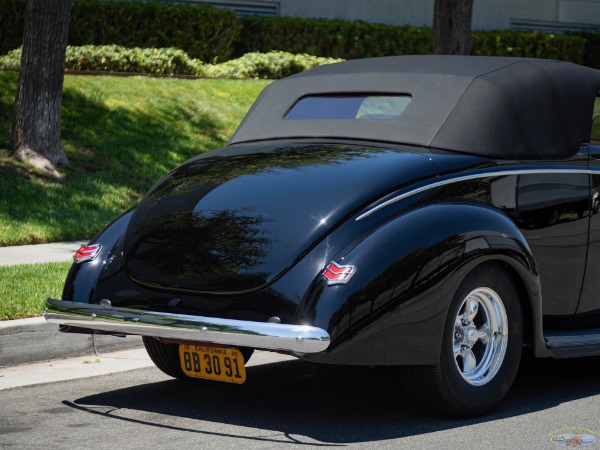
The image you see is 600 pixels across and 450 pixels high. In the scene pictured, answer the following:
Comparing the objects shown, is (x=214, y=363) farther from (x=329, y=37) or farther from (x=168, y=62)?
(x=329, y=37)

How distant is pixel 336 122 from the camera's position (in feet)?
20.9

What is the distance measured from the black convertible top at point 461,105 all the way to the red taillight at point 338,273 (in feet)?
3.77

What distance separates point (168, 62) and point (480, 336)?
1296 centimetres

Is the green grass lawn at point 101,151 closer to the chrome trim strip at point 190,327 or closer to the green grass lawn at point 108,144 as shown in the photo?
the green grass lawn at point 108,144

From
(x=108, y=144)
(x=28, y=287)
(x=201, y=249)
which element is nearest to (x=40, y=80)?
(x=108, y=144)

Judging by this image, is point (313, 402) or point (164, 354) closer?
point (313, 402)

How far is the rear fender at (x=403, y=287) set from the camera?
503 centimetres

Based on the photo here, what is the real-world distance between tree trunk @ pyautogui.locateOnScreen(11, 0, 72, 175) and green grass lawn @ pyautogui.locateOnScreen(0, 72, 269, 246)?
284 millimetres

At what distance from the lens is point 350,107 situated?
21.3ft

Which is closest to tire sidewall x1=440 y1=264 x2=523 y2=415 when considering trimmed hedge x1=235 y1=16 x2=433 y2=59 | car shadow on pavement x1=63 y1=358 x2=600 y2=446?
car shadow on pavement x1=63 y1=358 x2=600 y2=446

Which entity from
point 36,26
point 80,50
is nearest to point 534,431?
point 36,26

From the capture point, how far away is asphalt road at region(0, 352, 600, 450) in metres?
5.17

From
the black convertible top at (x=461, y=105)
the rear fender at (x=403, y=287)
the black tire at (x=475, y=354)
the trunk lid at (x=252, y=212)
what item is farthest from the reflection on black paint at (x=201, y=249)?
the black convertible top at (x=461, y=105)

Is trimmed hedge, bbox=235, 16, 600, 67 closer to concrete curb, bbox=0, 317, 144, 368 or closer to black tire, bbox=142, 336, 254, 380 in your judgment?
concrete curb, bbox=0, 317, 144, 368
